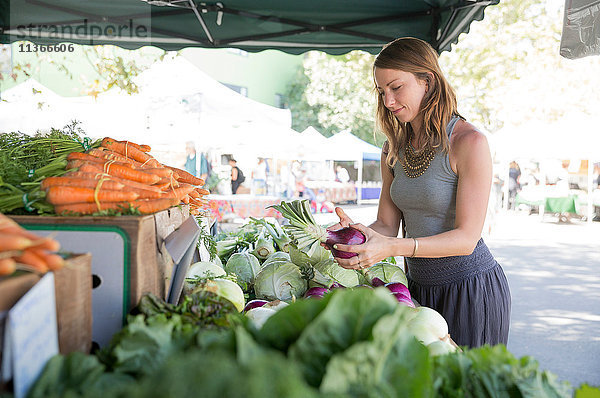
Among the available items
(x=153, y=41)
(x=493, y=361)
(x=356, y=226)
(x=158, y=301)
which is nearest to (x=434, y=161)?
(x=356, y=226)

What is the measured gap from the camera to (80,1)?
178 inches

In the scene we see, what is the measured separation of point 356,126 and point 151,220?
23.9 m

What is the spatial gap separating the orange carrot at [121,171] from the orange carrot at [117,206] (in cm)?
20

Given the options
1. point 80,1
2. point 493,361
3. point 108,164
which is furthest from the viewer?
point 80,1

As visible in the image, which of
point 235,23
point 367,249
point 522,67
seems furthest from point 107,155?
point 522,67

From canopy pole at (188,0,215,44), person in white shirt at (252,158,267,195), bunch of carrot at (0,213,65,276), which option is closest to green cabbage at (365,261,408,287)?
bunch of carrot at (0,213,65,276)

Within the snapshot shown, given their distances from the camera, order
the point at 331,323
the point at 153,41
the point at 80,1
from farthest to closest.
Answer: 1. the point at 153,41
2. the point at 80,1
3. the point at 331,323

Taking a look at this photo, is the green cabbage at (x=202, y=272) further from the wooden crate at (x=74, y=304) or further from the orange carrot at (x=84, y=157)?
the wooden crate at (x=74, y=304)

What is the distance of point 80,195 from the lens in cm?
142

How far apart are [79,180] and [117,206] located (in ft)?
0.60

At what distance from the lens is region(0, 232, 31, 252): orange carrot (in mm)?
992

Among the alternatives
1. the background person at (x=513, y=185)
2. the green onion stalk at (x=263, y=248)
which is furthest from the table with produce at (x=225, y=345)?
the background person at (x=513, y=185)

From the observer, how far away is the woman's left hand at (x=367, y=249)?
6.83 ft

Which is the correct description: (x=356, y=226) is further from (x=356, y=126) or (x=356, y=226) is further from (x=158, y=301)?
(x=356, y=126)
